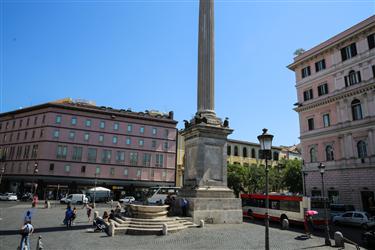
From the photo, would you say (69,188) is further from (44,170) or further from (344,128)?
(344,128)

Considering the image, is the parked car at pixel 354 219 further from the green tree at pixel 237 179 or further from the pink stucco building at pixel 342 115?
the green tree at pixel 237 179

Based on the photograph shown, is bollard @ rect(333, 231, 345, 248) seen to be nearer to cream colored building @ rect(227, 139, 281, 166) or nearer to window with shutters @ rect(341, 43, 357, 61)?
window with shutters @ rect(341, 43, 357, 61)

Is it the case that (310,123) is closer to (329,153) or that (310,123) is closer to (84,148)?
(329,153)

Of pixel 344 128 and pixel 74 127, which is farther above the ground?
pixel 74 127

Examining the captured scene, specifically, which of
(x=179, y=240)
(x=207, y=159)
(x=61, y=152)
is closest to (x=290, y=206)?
(x=207, y=159)

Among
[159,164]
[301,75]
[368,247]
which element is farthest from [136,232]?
[159,164]

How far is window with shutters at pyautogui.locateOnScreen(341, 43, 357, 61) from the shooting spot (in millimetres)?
32750

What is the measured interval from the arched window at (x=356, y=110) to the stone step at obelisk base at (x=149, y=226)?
1033 inches

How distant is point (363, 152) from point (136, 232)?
27996 mm

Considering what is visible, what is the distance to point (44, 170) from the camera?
48156 mm

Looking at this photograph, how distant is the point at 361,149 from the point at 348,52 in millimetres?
11755

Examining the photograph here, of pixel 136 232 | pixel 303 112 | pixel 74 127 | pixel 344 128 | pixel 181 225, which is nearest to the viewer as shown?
pixel 136 232

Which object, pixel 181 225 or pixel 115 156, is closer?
pixel 181 225

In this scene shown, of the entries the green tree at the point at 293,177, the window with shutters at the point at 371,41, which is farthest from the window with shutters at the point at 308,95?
the green tree at the point at 293,177
